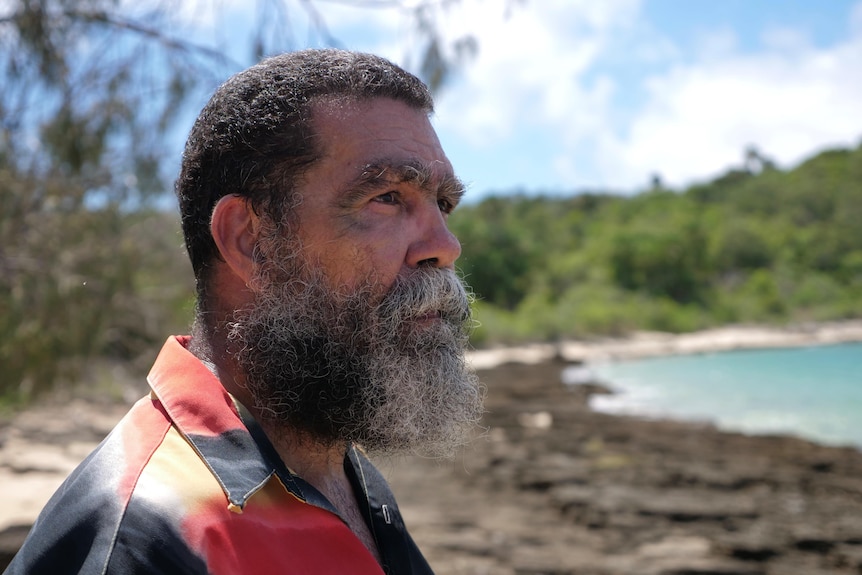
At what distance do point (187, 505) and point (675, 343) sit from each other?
48412 millimetres

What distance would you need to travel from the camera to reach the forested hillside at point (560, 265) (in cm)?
655

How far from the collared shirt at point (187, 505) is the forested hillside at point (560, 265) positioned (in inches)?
215

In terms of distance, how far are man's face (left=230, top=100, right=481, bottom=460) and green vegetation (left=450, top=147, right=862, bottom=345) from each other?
3562 cm

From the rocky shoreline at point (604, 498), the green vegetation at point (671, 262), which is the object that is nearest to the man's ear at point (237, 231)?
the rocky shoreline at point (604, 498)

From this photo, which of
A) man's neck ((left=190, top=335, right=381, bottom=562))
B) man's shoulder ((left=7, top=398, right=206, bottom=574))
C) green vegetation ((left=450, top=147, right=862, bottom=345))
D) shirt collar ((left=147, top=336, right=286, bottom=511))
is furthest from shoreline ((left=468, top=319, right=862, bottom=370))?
man's shoulder ((left=7, top=398, right=206, bottom=574))

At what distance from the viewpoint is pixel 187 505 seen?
104 centimetres

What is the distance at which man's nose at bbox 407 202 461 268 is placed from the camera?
1.44 metres

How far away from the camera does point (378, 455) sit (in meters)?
1.59

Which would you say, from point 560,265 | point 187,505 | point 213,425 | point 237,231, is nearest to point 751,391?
point 237,231

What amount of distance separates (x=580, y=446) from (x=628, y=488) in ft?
10.5

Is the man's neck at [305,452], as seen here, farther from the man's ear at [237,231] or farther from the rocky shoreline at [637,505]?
the rocky shoreline at [637,505]

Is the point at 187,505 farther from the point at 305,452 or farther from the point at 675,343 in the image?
the point at 675,343

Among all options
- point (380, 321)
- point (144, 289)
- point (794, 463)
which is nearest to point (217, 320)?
point (380, 321)

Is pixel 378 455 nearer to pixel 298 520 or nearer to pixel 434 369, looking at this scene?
pixel 434 369
